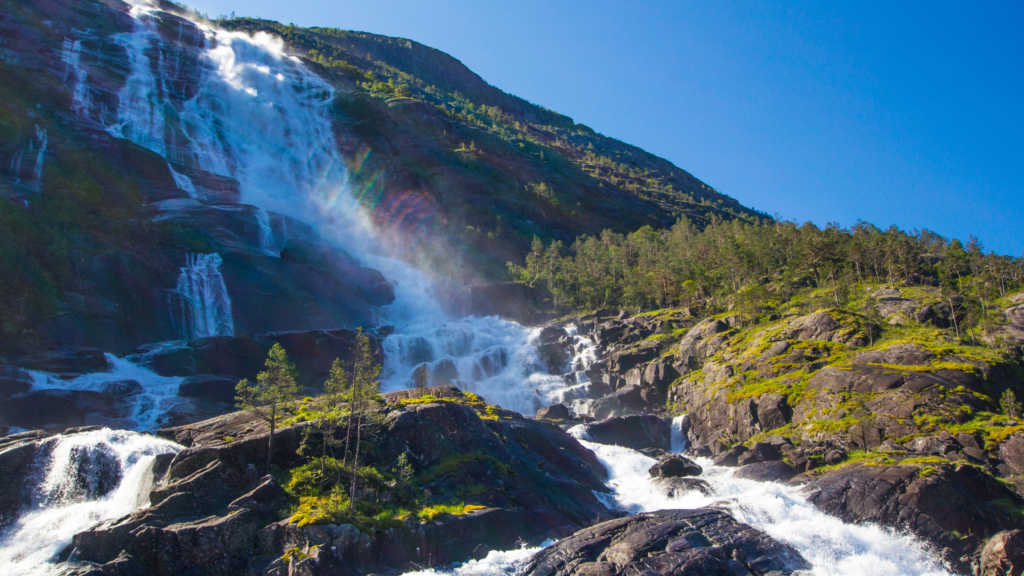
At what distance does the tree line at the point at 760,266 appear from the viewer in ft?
222

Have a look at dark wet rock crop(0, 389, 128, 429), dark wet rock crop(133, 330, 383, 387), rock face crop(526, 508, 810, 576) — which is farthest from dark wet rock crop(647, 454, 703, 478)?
dark wet rock crop(0, 389, 128, 429)

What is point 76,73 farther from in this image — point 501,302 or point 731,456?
point 731,456

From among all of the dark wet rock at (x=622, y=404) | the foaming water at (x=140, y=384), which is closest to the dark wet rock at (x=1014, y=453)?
the dark wet rock at (x=622, y=404)

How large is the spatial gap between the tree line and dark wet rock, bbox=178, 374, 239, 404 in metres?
54.8

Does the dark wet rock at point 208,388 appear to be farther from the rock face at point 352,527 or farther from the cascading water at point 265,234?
the cascading water at point 265,234

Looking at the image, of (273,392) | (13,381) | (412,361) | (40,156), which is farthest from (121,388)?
(40,156)

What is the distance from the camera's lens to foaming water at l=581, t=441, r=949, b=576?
2705cm

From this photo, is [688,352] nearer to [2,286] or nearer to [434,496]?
[434,496]

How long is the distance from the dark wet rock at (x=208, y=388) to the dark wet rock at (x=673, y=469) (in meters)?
38.5

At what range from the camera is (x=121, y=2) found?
474 ft

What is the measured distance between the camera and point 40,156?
81312 mm

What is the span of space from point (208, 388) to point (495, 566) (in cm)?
3945

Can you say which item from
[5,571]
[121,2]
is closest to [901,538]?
[5,571]

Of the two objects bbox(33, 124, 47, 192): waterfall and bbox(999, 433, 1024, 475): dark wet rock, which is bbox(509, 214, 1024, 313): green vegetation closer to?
bbox(999, 433, 1024, 475): dark wet rock
